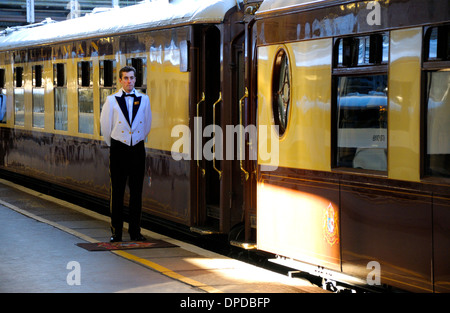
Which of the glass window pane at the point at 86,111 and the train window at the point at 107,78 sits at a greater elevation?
the train window at the point at 107,78

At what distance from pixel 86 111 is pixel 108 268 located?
19.0 ft

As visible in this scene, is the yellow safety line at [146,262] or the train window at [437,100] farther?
the yellow safety line at [146,262]

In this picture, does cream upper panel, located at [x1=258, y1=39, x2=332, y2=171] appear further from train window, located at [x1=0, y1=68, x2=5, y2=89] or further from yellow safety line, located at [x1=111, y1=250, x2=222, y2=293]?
train window, located at [x1=0, y1=68, x2=5, y2=89]

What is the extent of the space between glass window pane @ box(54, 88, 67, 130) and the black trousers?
5.21 metres

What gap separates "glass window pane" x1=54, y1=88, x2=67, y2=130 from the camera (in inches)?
591

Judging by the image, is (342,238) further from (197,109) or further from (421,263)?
(197,109)

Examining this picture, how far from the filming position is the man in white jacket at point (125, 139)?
32.6 ft

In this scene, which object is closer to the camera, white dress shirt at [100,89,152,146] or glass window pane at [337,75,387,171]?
glass window pane at [337,75,387,171]

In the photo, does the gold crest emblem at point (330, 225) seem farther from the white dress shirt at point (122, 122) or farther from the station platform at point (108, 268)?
the white dress shirt at point (122, 122)

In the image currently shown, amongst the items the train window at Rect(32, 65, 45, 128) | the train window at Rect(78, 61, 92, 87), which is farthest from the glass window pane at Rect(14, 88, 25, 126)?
the train window at Rect(78, 61, 92, 87)

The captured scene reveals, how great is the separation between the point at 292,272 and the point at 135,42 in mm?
4699

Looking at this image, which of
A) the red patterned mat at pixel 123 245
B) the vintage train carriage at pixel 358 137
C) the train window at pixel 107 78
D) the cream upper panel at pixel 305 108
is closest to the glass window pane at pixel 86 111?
the train window at pixel 107 78

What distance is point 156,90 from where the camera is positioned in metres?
11.2
